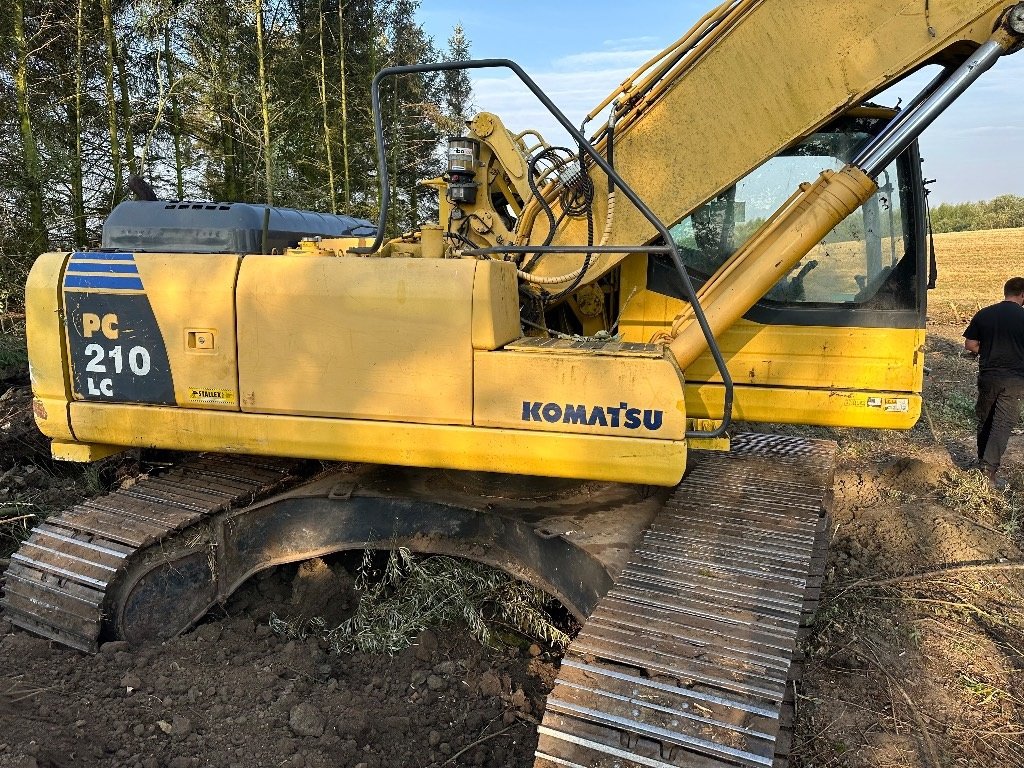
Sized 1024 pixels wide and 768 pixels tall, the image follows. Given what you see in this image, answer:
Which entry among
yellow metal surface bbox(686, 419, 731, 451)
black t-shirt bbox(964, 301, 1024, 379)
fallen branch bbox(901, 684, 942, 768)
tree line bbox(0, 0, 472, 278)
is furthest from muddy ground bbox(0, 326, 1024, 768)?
tree line bbox(0, 0, 472, 278)

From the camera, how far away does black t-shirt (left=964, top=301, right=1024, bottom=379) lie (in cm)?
595

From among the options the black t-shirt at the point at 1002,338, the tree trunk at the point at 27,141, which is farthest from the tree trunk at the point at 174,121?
the black t-shirt at the point at 1002,338

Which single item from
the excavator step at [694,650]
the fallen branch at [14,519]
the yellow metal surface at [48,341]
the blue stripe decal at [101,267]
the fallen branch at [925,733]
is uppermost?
the blue stripe decal at [101,267]

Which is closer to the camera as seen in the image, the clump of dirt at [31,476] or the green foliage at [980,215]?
the clump of dirt at [31,476]

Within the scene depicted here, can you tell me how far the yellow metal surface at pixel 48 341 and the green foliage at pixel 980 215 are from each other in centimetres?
4998

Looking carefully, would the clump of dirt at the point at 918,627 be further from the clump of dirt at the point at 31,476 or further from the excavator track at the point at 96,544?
the clump of dirt at the point at 31,476

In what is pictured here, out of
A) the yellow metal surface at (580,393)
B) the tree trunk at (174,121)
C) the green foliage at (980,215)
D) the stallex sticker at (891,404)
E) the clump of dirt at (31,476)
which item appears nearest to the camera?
the yellow metal surface at (580,393)

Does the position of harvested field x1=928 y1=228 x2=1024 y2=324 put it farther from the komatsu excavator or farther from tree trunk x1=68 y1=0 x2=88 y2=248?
tree trunk x1=68 y1=0 x2=88 y2=248

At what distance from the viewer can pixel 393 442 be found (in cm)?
339

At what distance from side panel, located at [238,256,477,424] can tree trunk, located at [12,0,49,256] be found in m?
9.12

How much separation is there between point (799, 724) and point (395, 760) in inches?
67.0

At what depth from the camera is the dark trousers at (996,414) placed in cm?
597

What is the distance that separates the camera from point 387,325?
3311 millimetres

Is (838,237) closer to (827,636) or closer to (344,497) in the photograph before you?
(827,636)
